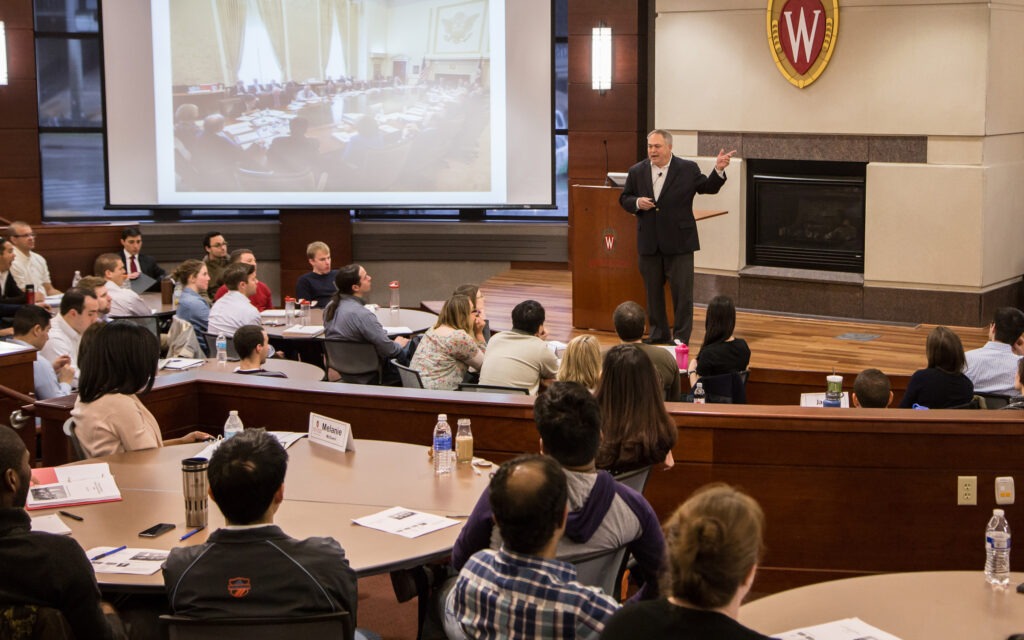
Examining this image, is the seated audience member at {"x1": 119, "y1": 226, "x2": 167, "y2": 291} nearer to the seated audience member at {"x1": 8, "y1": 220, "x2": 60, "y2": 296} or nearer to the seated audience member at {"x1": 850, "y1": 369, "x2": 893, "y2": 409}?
the seated audience member at {"x1": 8, "y1": 220, "x2": 60, "y2": 296}

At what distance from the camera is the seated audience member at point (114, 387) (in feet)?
13.9

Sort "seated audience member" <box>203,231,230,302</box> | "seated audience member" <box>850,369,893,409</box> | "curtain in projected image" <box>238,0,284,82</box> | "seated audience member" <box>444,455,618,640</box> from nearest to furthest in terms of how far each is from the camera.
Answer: "seated audience member" <box>444,455,618,640</box> → "seated audience member" <box>850,369,893,409</box> → "seated audience member" <box>203,231,230,302</box> → "curtain in projected image" <box>238,0,284,82</box>

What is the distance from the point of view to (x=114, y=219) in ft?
40.3

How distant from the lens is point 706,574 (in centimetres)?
219

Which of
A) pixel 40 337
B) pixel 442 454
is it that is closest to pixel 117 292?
pixel 40 337

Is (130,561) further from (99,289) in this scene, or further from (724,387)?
(99,289)

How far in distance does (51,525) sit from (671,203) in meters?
5.09

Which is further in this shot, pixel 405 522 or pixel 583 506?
pixel 405 522

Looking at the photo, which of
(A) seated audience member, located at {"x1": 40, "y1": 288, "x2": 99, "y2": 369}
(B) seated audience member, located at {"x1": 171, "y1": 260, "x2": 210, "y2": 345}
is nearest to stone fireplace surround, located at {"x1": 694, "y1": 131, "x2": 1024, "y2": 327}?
(B) seated audience member, located at {"x1": 171, "y1": 260, "x2": 210, "y2": 345}

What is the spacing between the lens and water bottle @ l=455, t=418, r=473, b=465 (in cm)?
413

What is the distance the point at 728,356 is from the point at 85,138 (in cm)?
854

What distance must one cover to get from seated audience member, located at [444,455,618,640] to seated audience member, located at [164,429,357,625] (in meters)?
0.36

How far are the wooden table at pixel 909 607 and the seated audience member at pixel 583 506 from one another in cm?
38

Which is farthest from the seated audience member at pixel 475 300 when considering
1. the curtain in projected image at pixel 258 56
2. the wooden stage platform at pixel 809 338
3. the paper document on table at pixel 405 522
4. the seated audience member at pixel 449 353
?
the curtain in projected image at pixel 258 56
